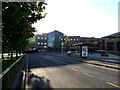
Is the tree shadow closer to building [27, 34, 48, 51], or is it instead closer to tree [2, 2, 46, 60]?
tree [2, 2, 46, 60]

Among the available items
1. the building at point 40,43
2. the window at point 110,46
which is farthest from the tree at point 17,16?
the building at point 40,43

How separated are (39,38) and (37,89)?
8799 centimetres

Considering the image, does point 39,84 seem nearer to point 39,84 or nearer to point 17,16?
point 39,84

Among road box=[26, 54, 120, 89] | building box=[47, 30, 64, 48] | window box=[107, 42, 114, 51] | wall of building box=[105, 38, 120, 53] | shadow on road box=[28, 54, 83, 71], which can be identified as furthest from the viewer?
building box=[47, 30, 64, 48]

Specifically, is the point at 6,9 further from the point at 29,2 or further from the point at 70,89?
the point at 70,89

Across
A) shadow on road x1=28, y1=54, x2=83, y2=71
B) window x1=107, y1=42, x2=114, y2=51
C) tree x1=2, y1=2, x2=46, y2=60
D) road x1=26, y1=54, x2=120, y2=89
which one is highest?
tree x1=2, y1=2, x2=46, y2=60

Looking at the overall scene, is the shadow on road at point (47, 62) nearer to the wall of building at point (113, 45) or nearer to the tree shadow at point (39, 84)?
the tree shadow at point (39, 84)

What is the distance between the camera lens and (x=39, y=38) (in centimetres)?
9100

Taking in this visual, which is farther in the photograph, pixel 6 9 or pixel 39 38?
pixel 39 38

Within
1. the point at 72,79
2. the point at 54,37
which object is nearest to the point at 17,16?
the point at 72,79

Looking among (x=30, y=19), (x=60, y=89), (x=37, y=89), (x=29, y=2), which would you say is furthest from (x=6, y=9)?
(x=60, y=89)

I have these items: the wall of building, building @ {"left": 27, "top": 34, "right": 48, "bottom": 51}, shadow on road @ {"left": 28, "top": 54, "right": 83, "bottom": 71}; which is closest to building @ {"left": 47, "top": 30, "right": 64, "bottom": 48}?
building @ {"left": 27, "top": 34, "right": 48, "bottom": 51}

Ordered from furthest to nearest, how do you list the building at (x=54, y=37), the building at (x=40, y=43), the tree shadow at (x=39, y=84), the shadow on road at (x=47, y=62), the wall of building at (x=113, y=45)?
the building at (x=54, y=37), the building at (x=40, y=43), the wall of building at (x=113, y=45), the shadow on road at (x=47, y=62), the tree shadow at (x=39, y=84)

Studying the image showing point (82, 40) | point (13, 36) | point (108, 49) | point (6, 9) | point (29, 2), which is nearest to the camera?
point (6, 9)
